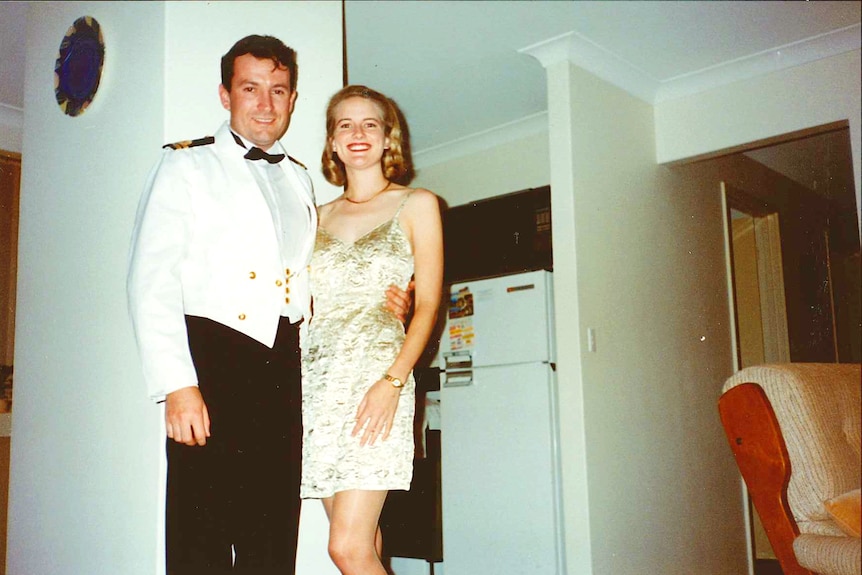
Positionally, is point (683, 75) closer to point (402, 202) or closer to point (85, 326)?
point (402, 202)

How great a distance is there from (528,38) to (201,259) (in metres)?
2.22

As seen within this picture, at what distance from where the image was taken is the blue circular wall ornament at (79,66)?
1796mm

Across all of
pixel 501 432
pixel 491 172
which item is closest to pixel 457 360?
pixel 501 432

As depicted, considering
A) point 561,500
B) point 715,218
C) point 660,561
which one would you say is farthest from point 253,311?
point 715,218

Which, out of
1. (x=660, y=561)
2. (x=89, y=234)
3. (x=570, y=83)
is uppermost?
(x=570, y=83)

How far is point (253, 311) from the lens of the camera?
1528mm

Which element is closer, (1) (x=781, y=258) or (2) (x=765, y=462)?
(2) (x=765, y=462)

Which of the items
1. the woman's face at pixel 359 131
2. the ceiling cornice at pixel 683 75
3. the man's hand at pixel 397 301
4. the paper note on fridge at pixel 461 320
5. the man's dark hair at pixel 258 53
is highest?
the ceiling cornice at pixel 683 75

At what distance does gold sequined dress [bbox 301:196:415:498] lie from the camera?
1617 mm

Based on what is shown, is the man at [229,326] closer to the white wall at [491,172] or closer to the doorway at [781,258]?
the white wall at [491,172]

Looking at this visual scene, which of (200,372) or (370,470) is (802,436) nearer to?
(370,470)

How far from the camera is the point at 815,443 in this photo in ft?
6.15

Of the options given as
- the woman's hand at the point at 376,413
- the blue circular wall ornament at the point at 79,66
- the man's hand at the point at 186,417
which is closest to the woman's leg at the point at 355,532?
the woman's hand at the point at 376,413

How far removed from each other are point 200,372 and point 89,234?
1.81 ft
